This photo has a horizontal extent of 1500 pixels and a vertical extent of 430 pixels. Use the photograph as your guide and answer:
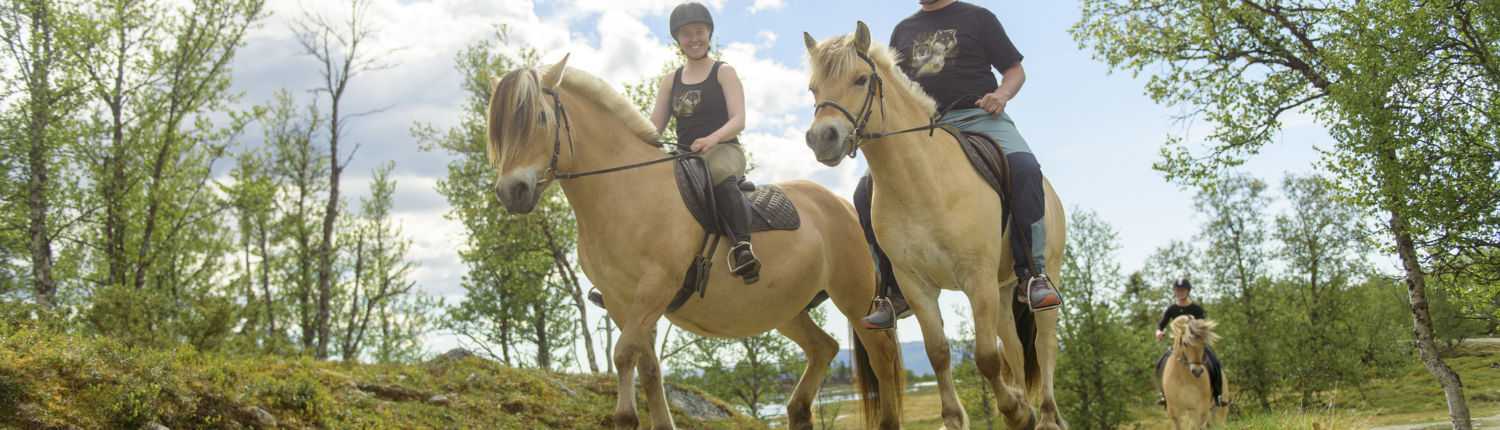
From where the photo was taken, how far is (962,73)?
514 centimetres

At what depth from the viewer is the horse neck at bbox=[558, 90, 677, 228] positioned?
4406 millimetres

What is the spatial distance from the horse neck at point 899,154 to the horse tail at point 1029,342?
6.43 ft

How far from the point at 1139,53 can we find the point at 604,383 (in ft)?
46.0

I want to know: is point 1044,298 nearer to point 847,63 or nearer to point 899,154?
point 899,154

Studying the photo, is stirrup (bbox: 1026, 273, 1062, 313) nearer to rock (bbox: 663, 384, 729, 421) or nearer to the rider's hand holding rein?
the rider's hand holding rein

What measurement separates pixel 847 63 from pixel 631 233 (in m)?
1.62

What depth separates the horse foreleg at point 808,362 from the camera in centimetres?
547

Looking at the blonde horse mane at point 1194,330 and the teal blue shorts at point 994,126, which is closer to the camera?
the teal blue shorts at point 994,126

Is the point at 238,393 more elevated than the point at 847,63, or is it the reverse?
the point at 847,63

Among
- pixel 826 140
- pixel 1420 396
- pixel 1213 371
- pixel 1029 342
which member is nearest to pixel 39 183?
pixel 826 140

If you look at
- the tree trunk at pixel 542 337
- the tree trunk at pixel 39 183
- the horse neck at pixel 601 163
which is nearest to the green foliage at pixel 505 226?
the tree trunk at pixel 542 337

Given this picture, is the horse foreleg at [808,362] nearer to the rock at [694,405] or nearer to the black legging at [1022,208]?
the black legging at [1022,208]

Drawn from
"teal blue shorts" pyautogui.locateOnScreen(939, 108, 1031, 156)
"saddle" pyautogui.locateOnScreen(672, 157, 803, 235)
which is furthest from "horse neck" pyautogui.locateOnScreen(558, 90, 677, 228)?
"teal blue shorts" pyautogui.locateOnScreen(939, 108, 1031, 156)

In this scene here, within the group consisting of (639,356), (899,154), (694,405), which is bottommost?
(694,405)
